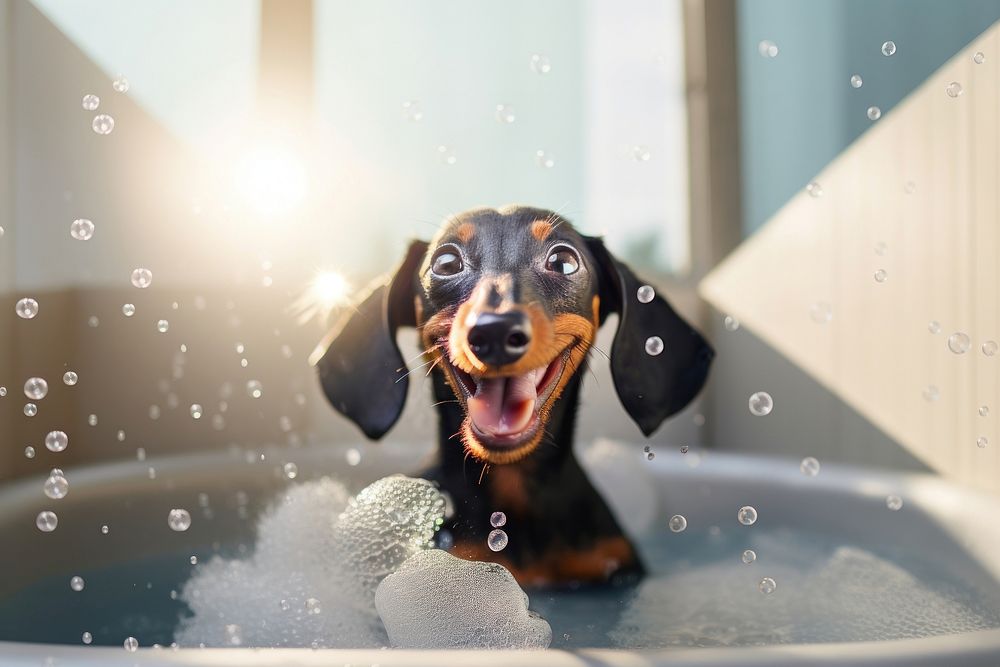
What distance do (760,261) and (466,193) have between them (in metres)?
1.05

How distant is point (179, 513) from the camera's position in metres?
1.84

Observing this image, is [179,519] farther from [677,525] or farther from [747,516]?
[747,516]

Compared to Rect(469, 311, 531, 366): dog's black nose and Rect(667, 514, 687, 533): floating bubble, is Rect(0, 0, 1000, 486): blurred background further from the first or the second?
Rect(469, 311, 531, 366): dog's black nose

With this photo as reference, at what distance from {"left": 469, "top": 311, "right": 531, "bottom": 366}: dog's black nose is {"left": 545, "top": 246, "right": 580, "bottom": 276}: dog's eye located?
21cm

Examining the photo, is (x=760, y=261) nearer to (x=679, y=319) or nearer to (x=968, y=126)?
(x=968, y=126)

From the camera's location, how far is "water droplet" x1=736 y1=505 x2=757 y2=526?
1896mm

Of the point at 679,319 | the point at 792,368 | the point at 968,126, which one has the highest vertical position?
the point at 968,126

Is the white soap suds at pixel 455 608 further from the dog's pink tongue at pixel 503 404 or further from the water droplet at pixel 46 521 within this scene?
the water droplet at pixel 46 521

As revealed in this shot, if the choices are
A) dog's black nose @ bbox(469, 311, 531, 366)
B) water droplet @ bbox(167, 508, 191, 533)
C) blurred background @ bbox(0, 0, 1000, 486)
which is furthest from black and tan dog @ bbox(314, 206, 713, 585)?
blurred background @ bbox(0, 0, 1000, 486)

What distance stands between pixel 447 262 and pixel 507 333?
10.6 inches

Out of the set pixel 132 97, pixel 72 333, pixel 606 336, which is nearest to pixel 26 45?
pixel 132 97

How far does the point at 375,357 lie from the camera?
1.35 metres

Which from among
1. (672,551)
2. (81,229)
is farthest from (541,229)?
(672,551)

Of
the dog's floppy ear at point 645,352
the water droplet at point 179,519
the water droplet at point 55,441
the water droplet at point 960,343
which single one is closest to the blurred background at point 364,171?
the water droplet at point 960,343
